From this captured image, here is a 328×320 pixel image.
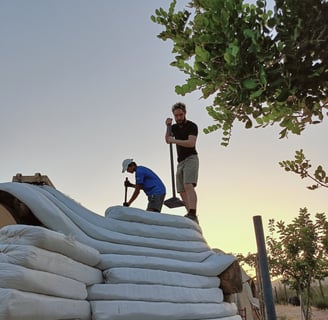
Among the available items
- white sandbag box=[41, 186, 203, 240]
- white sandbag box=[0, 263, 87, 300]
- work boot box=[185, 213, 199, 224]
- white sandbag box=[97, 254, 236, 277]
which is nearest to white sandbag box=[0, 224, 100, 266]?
white sandbag box=[0, 263, 87, 300]

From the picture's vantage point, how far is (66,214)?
333cm

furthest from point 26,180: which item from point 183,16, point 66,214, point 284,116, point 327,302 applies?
point 327,302

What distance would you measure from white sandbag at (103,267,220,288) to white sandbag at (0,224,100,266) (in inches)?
15.6

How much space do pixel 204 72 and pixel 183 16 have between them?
0.66 meters

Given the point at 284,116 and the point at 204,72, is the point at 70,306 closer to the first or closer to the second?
the point at 204,72

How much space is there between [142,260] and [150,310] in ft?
1.46

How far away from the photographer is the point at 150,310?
10.5 feet

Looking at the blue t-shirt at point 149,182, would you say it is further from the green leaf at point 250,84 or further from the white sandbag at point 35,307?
the green leaf at point 250,84

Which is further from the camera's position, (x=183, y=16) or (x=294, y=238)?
(x=294, y=238)

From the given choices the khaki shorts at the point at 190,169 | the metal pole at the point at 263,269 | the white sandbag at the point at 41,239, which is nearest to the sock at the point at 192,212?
the khaki shorts at the point at 190,169

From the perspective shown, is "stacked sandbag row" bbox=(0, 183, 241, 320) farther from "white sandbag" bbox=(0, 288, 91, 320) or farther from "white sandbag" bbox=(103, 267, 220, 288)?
"white sandbag" bbox=(0, 288, 91, 320)

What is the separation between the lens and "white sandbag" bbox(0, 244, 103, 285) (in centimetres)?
241

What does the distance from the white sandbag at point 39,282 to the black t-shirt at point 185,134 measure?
2301 mm

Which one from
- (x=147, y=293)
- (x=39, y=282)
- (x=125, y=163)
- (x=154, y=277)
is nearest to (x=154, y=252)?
(x=154, y=277)
